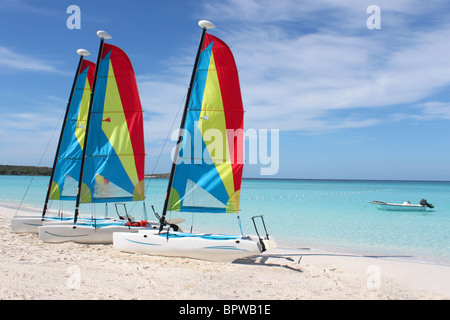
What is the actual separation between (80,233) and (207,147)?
15.3 ft

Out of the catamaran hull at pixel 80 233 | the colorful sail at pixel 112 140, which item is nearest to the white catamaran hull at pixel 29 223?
the catamaran hull at pixel 80 233

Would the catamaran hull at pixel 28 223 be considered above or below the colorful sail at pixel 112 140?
below

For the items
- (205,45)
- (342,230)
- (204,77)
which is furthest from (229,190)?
(342,230)

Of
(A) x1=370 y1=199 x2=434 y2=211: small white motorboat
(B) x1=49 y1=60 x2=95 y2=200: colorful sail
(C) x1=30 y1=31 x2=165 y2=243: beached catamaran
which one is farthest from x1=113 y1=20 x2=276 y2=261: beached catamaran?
(A) x1=370 y1=199 x2=434 y2=211: small white motorboat

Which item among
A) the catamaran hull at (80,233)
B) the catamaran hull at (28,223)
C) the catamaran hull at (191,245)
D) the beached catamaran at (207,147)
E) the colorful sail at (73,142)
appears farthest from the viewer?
the colorful sail at (73,142)

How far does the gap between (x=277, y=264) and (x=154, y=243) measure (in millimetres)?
3124

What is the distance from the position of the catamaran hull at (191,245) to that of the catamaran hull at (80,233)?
1092 mm

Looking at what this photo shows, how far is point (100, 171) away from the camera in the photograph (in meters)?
11.1

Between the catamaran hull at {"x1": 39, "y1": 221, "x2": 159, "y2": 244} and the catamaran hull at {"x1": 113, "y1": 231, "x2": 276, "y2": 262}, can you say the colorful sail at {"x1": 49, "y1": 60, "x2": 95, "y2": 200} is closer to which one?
the catamaran hull at {"x1": 39, "y1": 221, "x2": 159, "y2": 244}

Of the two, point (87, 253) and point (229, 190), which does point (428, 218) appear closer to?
point (229, 190)

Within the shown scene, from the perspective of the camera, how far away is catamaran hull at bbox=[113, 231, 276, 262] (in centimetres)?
839

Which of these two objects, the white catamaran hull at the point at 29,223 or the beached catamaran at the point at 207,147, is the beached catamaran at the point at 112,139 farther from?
the beached catamaran at the point at 207,147

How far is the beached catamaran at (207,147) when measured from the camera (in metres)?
9.17

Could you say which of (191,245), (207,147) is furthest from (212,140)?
(191,245)
